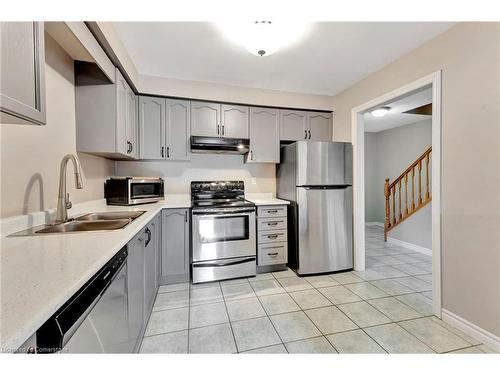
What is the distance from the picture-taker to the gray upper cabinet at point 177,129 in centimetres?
288

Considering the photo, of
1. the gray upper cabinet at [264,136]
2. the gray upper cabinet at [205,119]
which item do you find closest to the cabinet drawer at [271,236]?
the gray upper cabinet at [264,136]

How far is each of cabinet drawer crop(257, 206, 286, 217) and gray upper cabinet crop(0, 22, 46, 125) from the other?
→ 2263 millimetres

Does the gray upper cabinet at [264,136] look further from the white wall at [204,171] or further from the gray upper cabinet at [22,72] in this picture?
the gray upper cabinet at [22,72]

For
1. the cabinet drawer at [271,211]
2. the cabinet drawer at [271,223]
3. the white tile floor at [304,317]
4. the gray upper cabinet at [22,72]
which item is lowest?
the white tile floor at [304,317]

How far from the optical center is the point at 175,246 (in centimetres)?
258

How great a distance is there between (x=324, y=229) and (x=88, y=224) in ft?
8.22

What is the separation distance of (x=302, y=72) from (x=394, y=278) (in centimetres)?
279

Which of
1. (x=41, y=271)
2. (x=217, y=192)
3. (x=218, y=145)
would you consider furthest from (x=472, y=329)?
(x=218, y=145)

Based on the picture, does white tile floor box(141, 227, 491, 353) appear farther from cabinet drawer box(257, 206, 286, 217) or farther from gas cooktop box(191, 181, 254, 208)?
gas cooktop box(191, 181, 254, 208)

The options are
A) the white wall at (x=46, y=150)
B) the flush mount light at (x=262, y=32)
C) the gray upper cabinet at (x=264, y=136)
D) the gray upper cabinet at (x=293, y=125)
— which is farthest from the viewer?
the gray upper cabinet at (x=293, y=125)

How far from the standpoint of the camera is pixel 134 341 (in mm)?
1368

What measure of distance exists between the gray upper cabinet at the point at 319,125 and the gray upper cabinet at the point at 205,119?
55.3 inches

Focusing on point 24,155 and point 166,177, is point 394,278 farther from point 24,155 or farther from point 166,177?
point 24,155
